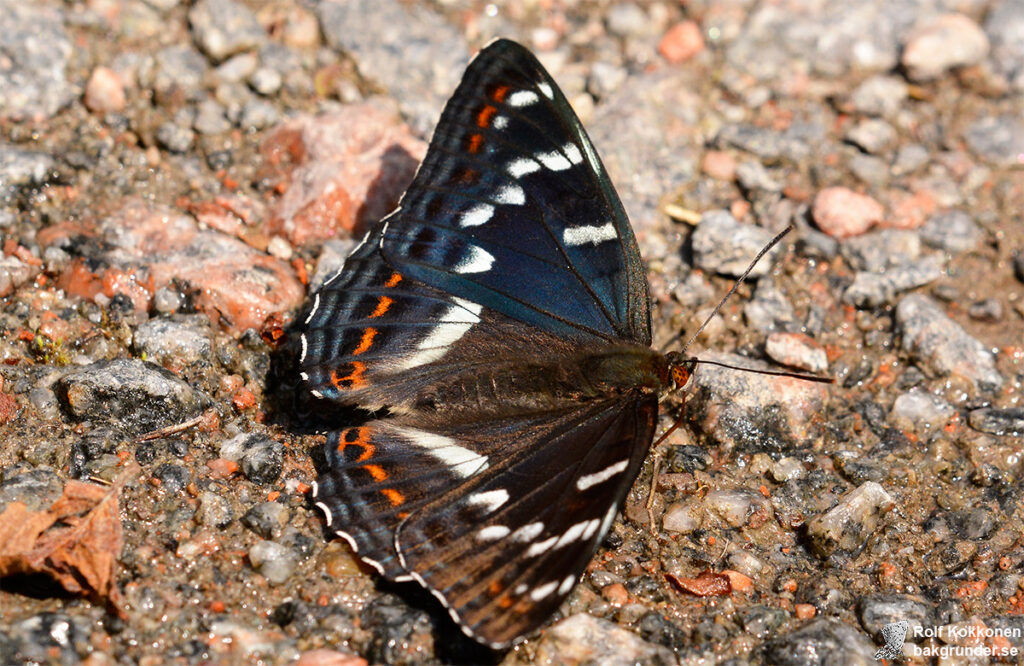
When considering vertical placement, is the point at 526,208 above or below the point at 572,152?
below

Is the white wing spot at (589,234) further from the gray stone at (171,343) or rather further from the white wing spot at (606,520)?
the gray stone at (171,343)

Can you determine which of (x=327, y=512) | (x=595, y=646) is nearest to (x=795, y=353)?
(x=595, y=646)

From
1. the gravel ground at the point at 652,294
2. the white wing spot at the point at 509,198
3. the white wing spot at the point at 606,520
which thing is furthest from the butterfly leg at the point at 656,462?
the white wing spot at the point at 509,198

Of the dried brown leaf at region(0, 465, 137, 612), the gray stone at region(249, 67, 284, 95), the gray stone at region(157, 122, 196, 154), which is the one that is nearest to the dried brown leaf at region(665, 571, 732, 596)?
the dried brown leaf at region(0, 465, 137, 612)

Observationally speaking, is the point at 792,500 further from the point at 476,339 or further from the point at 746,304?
the point at 476,339

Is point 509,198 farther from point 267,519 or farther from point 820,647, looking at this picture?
point 820,647

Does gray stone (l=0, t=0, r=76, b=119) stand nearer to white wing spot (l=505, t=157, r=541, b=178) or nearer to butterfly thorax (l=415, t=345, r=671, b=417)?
white wing spot (l=505, t=157, r=541, b=178)
